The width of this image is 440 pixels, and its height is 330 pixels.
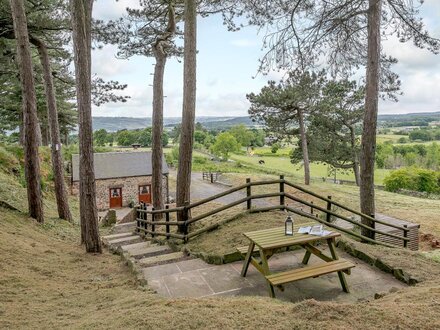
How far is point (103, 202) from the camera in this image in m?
21.9

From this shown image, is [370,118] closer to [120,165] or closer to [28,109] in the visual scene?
[28,109]

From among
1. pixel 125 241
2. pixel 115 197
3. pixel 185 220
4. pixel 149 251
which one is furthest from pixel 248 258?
pixel 115 197

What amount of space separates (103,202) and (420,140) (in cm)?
8684

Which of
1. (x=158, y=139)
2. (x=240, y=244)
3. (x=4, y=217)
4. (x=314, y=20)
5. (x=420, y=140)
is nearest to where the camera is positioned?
(x=240, y=244)

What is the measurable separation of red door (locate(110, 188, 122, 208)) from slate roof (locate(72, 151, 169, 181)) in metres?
0.99

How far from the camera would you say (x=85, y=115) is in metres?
7.22

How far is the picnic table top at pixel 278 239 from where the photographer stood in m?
4.20

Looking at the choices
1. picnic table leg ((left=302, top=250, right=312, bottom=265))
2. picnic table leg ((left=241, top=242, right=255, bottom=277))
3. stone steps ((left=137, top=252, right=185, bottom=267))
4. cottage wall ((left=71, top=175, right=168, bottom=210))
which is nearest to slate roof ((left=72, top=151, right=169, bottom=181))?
cottage wall ((left=71, top=175, right=168, bottom=210))

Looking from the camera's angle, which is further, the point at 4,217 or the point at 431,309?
the point at 4,217

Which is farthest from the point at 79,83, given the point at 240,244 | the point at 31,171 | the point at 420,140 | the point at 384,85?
the point at 420,140

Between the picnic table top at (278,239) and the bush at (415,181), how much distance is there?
30.6m

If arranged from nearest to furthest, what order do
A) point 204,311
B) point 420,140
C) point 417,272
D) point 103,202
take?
point 204,311
point 417,272
point 103,202
point 420,140

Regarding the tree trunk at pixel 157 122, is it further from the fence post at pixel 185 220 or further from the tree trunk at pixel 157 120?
the fence post at pixel 185 220

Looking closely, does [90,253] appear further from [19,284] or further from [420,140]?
[420,140]
